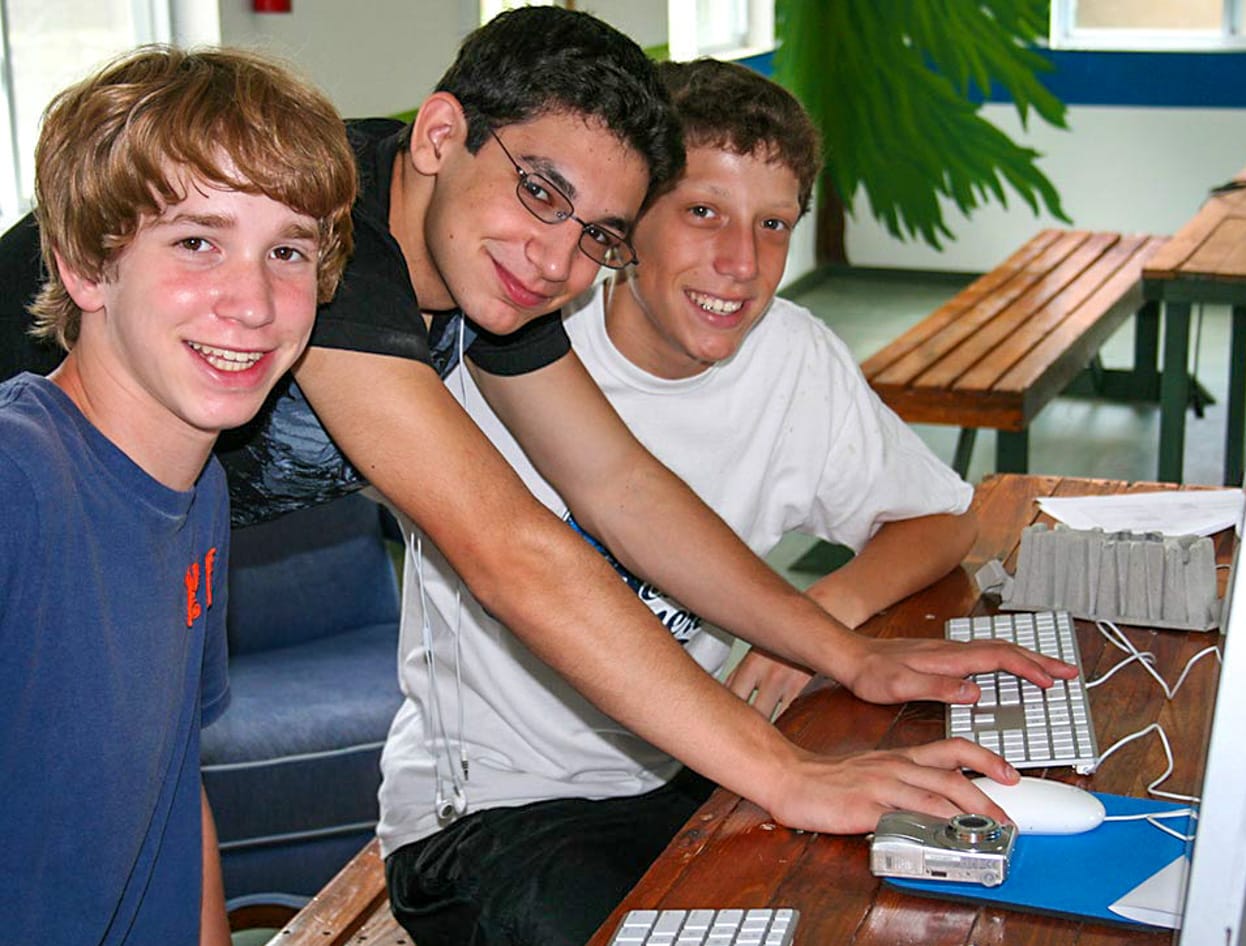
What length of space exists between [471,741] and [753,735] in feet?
1.70

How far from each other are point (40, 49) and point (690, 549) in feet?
7.95

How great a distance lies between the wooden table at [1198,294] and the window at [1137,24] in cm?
241

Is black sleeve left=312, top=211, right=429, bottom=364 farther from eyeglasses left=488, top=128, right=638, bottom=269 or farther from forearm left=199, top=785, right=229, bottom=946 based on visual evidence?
forearm left=199, top=785, right=229, bottom=946

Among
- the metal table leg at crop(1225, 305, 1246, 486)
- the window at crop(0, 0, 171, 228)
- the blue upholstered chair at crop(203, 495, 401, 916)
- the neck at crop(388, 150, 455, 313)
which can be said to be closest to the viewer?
the neck at crop(388, 150, 455, 313)

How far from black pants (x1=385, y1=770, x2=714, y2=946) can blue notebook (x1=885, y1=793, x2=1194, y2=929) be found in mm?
474

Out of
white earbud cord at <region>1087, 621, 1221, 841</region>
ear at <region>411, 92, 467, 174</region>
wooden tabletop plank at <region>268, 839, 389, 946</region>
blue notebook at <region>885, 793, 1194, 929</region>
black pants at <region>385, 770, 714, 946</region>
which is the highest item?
ear at <region>411, 92, 467, 174</region>

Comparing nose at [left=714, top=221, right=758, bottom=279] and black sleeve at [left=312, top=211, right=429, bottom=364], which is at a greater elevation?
black sleeve at [left=312, top=211, right=429, bottom=364]

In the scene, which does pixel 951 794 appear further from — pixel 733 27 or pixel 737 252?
pixel 733 27

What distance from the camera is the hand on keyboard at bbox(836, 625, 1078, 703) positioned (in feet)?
5.33

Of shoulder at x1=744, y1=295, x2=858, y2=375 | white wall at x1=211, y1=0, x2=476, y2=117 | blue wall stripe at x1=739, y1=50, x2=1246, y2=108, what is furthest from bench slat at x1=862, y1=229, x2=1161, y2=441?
blue wall stripe at x1=739, y1=50, x2=1246, y2=108

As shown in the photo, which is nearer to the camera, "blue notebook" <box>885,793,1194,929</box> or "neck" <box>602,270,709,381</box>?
"blue notebook" <box>885,793,1194,929</box>

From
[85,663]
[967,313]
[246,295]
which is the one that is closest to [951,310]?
[967,313]

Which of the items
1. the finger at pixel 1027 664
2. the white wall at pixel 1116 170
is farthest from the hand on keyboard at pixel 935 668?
the white wall at pixel 1116 170

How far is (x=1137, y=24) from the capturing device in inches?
318
